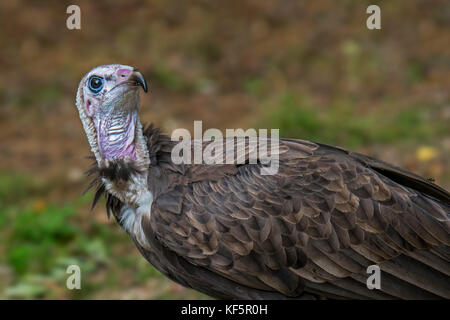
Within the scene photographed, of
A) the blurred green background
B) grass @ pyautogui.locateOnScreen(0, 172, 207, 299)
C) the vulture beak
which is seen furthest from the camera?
the blurred green background

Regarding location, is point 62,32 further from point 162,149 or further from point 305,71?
point 162,149

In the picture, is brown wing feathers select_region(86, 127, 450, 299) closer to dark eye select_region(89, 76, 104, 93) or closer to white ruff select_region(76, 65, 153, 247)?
white ruff select_region(76, 65, 153, 247)

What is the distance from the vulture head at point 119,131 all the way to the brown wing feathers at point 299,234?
20cm

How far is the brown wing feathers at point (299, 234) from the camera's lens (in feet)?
12.5

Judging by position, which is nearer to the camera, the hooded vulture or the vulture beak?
the hooded vulture

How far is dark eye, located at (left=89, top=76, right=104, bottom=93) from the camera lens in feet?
13.3

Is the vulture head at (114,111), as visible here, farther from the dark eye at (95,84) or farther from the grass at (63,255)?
the grass at (63,255)

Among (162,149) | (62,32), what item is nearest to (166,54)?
(62,32)

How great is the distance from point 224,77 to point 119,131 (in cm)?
635
